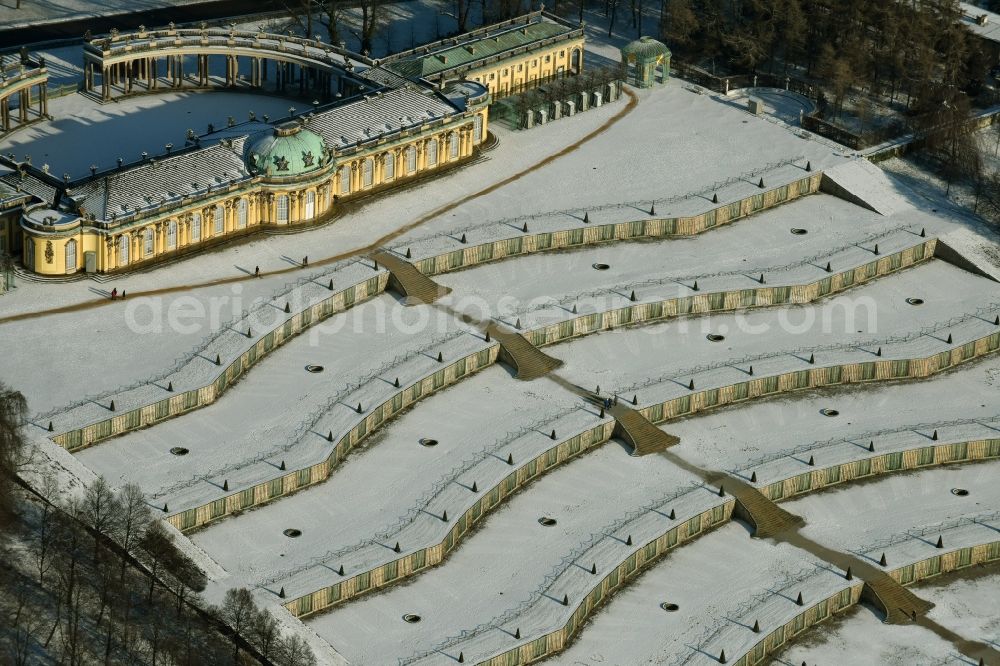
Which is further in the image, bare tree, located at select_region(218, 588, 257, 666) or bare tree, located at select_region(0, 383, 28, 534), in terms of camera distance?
bare tree, located at select_region(0, 383, 28, 534)

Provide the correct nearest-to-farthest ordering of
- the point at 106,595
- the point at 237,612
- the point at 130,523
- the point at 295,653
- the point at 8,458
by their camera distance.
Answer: the point at 295,653 → the point at 237,612 → the point at 106,595 → the point at 130,523 → the point at 8,458

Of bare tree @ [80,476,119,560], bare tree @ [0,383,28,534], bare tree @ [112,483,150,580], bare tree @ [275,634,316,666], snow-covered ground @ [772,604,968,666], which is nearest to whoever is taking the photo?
bare tree @ [275,634,316,666]

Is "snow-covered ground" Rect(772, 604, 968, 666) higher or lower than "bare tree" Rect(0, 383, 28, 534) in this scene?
lower

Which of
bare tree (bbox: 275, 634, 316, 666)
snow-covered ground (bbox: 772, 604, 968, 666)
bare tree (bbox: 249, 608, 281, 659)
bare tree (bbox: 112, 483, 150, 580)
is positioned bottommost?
snow-covered ground (bbox: 772, 604, 968, 666)

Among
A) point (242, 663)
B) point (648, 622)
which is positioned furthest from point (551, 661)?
point (242, 663)

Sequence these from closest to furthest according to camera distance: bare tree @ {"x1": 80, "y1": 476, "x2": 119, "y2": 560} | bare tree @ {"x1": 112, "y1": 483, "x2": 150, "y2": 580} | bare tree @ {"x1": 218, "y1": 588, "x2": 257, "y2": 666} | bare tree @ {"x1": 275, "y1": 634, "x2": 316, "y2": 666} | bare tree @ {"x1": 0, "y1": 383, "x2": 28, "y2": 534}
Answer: bare tree @ {"x1": 275, "y1": 634, "x2": 316, "y2": 666} < bare tree @ {"x1": 218, "y1": 588, "x2": 257, "y2": 666} < bare tree @ {"x1": 112, "y1": 483, "x2": 150, "y2": 580} < bare tree @ {"x1": 80, "y1": 476, "x2": 119, "y2": 560} < bare tree @ {"x1": 0, "y1": 383, "x2": 28, "y2": 534}

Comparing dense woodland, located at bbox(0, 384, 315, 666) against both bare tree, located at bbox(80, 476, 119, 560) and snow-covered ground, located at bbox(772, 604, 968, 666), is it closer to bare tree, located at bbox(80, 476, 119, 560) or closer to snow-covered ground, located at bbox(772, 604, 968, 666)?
bare tree, located at bbox(80, 476, 119, 560)

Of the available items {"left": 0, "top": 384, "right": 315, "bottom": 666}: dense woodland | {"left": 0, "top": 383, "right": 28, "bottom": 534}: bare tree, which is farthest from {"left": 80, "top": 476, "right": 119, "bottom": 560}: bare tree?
{"left": 0, "top": 383, "right": 28, "bottom": 534}: bare tree

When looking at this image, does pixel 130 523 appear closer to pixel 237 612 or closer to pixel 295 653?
pixel 237 612

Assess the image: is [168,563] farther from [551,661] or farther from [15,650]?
[551,661]

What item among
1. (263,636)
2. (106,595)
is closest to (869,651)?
(263,636)

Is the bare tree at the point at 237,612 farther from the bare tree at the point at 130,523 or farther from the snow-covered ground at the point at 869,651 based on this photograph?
the snow-covered ground at the point at 869,651
